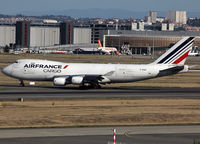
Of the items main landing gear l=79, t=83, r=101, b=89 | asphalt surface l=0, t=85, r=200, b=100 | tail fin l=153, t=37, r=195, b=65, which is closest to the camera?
asphalt surface l=0, t=85, r=200, b=100

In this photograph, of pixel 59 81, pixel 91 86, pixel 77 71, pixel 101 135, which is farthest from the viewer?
pixel 91 86

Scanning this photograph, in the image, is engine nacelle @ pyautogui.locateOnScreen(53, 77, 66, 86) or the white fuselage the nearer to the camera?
engine nacelle @ pyautogui.locateOnScreen(53, 77, 66, 86)

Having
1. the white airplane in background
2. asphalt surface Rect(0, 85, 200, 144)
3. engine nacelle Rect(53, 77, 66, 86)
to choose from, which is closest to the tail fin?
the white airplane in background

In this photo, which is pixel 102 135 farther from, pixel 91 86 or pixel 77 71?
pixel 91 86

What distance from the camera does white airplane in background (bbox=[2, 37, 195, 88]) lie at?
65.7 metres

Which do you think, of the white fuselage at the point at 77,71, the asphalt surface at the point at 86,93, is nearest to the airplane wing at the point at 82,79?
the white fuselage at the point at 77,71

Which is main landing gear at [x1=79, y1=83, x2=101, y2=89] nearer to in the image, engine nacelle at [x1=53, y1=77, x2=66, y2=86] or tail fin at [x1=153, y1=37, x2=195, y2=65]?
→ engine nacelle at [x1=53, y1=77, x2=66, y2=86]

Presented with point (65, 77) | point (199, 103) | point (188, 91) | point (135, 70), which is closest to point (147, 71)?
point (135, 70)

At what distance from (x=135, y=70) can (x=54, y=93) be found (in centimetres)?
1344

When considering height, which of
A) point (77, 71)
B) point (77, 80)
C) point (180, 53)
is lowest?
point (77, 80)

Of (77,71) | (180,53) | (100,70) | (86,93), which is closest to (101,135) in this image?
(86,93)

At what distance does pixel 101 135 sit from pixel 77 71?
33.7 meters

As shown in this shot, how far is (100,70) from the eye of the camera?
6662cm

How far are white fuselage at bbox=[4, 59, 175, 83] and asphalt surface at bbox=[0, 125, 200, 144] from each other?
30128 mm
